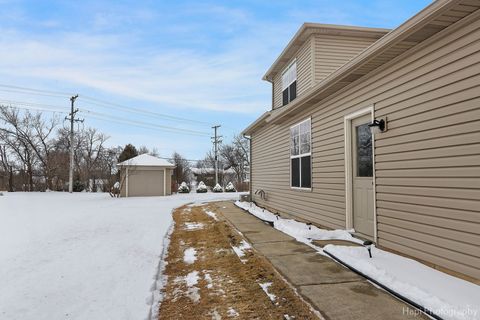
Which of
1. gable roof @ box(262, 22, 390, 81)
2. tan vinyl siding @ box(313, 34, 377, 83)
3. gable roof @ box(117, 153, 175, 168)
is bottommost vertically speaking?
gable roof @ box(117, 153, 175, 168)

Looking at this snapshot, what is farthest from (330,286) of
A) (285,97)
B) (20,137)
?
(20,137)

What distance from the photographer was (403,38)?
3512 millimetres

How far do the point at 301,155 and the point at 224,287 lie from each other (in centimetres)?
494

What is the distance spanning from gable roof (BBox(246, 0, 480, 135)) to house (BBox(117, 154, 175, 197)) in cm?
1667

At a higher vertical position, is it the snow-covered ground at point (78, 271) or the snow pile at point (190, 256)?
the snow-covered ground at point (78, 271)

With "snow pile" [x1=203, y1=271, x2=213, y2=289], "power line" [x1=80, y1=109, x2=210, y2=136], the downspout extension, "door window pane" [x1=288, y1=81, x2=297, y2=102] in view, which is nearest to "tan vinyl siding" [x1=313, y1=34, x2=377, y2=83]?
"door window pane" [x1=288, y1=81, x2=297, y2=102]

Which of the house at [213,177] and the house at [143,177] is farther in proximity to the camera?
the house at [213,177]

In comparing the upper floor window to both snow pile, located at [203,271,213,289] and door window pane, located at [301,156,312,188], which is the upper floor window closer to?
door window pane, located at [301,156,312,188]

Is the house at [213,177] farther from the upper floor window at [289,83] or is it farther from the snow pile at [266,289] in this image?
the snow pile at [266,289]

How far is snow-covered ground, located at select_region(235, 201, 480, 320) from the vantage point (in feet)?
7.98

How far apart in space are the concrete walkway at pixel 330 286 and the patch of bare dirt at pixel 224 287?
0.54 feet

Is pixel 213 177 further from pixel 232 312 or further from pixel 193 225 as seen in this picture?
pixel 232 312

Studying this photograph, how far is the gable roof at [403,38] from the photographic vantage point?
9.61ft

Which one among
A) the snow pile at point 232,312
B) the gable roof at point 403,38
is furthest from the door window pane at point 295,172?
the snow pile at point 232,312
